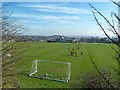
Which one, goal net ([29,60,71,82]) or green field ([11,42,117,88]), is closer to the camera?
green field ([11,42,117,88])

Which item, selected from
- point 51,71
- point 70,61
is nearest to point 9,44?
point 51,71

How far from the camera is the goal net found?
16.1 m

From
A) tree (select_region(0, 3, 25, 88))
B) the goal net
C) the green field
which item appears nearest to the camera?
tree (select_region(0, 3, 25, 88))

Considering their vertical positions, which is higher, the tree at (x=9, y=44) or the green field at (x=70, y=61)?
the tree at (x=9, y=44)

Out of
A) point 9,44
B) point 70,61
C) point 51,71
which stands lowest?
point 70,61

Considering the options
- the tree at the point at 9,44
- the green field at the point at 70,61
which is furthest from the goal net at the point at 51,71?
the tree at the point at 9,44

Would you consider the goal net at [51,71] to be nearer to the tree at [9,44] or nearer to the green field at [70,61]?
the green field at [70,61]

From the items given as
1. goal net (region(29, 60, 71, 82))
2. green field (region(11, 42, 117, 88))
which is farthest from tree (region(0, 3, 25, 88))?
goal net (region(29, 60, 71, 82))

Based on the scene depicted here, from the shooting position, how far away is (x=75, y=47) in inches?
1224

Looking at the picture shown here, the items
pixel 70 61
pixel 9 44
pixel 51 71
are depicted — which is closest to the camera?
pixel 9 44

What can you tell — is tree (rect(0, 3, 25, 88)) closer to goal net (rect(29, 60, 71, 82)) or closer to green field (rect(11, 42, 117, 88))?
green field (rect(11, 42, 117, 88))

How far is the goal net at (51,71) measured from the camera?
52.9ft

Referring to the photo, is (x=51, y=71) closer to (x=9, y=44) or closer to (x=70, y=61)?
(x=70, y=61)

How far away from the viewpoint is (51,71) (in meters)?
18.8
